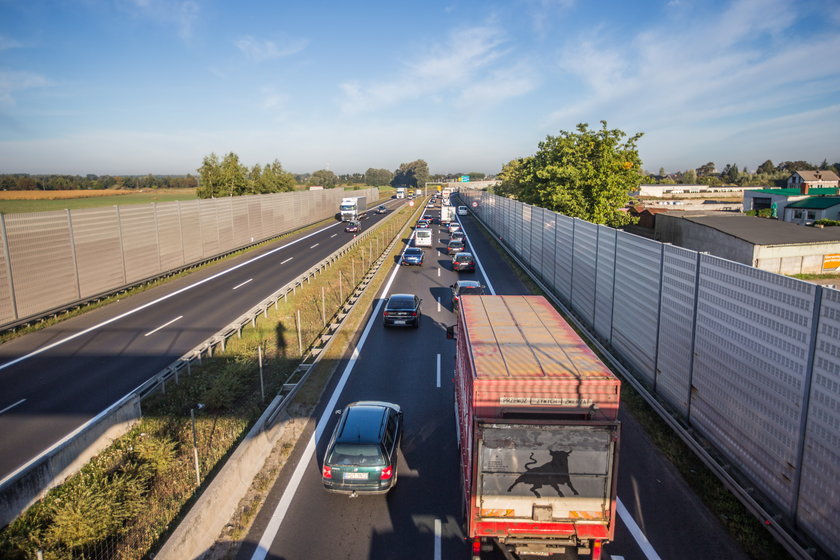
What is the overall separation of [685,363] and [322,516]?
28.5 ft

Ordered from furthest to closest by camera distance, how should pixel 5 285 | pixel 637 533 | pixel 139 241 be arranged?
pixel 139 241 < pixel 5 285 < pixel 637 533

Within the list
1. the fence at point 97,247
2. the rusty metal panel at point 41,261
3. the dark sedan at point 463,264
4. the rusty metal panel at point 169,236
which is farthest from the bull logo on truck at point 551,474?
the rusty metal panel at point 169,236

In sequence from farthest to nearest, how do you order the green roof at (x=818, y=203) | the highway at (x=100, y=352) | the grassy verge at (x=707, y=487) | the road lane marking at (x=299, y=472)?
the green roof at (x=818, y=203) < the highway at (x=100, y=352) < the road lane marking at (x=299, y=472) < the grassy verge at (x=707, y=487)

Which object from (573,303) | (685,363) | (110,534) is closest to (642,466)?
(685,363)

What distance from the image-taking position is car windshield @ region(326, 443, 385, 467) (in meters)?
9.49

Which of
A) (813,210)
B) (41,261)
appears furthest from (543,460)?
(813,210)

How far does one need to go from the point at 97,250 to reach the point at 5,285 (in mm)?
6363

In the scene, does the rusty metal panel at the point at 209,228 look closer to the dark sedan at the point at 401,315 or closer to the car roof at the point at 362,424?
the dark sedan at the point at 401,315

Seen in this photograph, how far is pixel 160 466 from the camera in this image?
10.8m

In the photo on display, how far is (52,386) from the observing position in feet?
51.6

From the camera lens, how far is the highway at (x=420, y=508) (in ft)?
27.2

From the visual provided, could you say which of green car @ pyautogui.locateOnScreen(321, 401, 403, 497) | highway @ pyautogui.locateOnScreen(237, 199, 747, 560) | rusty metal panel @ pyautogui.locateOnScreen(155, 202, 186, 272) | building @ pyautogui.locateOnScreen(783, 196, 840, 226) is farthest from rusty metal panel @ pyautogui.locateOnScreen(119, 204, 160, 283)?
building @ pyautogui.locateOnScreen(783, 196, 840, 226)

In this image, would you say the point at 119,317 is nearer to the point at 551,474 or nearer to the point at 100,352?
the point at 100,352

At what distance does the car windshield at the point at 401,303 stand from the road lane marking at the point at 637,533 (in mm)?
13043
